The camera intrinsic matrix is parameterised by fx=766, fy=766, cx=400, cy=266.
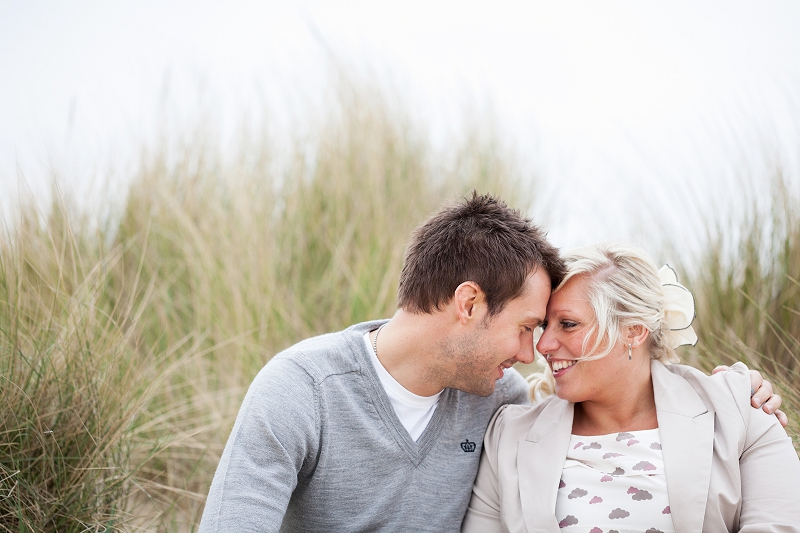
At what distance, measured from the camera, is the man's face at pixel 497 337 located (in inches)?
97.9

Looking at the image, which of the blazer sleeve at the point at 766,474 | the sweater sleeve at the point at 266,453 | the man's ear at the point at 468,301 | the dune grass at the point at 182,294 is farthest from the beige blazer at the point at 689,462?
the dune grass at the point at 182,294

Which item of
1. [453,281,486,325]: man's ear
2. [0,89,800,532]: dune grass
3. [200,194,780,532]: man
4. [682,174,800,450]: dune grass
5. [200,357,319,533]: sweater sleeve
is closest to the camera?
[200,357,319,533]: sweater sleeve

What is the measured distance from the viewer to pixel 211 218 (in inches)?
185

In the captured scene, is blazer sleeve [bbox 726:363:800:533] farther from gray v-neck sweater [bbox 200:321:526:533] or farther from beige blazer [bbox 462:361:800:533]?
gray v-neck sweater [bbox 200:321:526:533]

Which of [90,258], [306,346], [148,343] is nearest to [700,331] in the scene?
[306,346]

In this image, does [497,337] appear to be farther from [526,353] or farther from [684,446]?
[684,446]

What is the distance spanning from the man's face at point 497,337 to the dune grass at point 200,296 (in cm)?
103

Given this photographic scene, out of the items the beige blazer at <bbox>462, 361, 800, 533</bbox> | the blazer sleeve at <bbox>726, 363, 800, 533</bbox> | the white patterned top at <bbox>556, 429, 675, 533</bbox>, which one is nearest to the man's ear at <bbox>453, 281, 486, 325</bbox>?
the beige blazer at <bbox>462, 361, 800, 533</bbox>

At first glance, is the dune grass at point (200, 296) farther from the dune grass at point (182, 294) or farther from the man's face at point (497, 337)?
the man's face at point (497, 337)

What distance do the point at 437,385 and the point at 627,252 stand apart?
0.78 meters

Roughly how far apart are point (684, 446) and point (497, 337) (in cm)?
66

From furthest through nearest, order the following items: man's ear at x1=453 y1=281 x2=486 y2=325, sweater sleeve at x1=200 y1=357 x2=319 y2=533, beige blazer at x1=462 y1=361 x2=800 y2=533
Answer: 1. man's ear at x1=453 y1=281 x2=486 y2=325
2. beige blazer at x1=462 y1=361 x2=800 y2=533
3. sweater sleeve at x1=200 y1=357 x2=319 y2=533

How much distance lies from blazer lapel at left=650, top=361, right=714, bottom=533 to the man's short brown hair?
52 centimetres

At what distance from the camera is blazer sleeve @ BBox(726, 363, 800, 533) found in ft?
7.10
